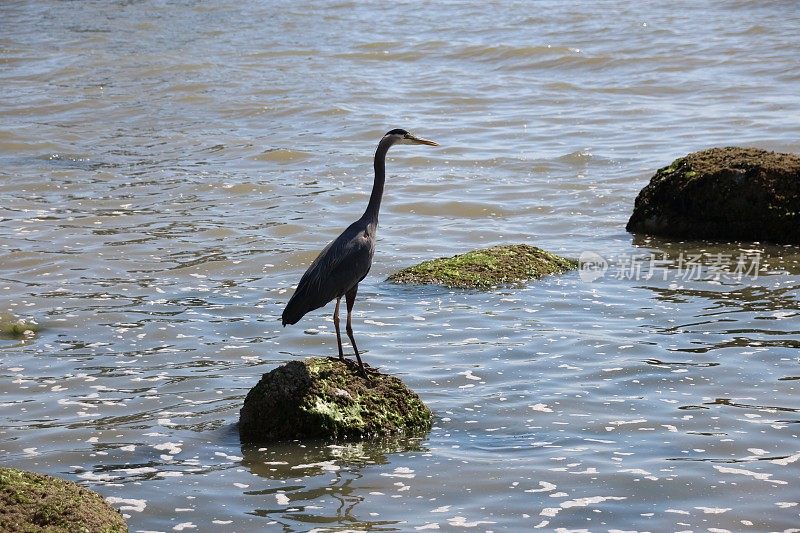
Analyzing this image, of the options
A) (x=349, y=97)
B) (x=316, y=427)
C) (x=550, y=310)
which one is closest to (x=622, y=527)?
(x=316, y=427)

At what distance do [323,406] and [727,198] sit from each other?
6025 mm

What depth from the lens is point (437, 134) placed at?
17.8m

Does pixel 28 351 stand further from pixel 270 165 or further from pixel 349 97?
pixel 349 97

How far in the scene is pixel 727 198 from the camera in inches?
436

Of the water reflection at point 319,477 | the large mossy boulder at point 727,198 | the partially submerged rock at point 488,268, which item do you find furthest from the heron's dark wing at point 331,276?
the large mossy boulder at point 727,198

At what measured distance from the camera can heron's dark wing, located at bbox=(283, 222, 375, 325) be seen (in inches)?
279

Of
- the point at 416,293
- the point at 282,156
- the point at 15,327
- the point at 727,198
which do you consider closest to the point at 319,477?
the point at 416,293

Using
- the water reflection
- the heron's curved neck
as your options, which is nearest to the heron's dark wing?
the heron's curved neck

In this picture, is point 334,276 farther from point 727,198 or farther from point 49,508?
point 727,198

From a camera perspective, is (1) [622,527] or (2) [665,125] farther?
(2) [665,125]

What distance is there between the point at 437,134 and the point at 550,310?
8842 millimetres

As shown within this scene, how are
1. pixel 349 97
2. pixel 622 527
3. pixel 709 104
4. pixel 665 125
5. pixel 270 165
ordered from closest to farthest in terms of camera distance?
pixel 622 527
pixel 270 165
pixel 665 125
pixel 709 104
pixel 349 97

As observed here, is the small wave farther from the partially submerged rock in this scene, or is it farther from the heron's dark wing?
A: the heron's dark wing

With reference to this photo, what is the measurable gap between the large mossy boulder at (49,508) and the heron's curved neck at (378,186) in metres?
2.95
